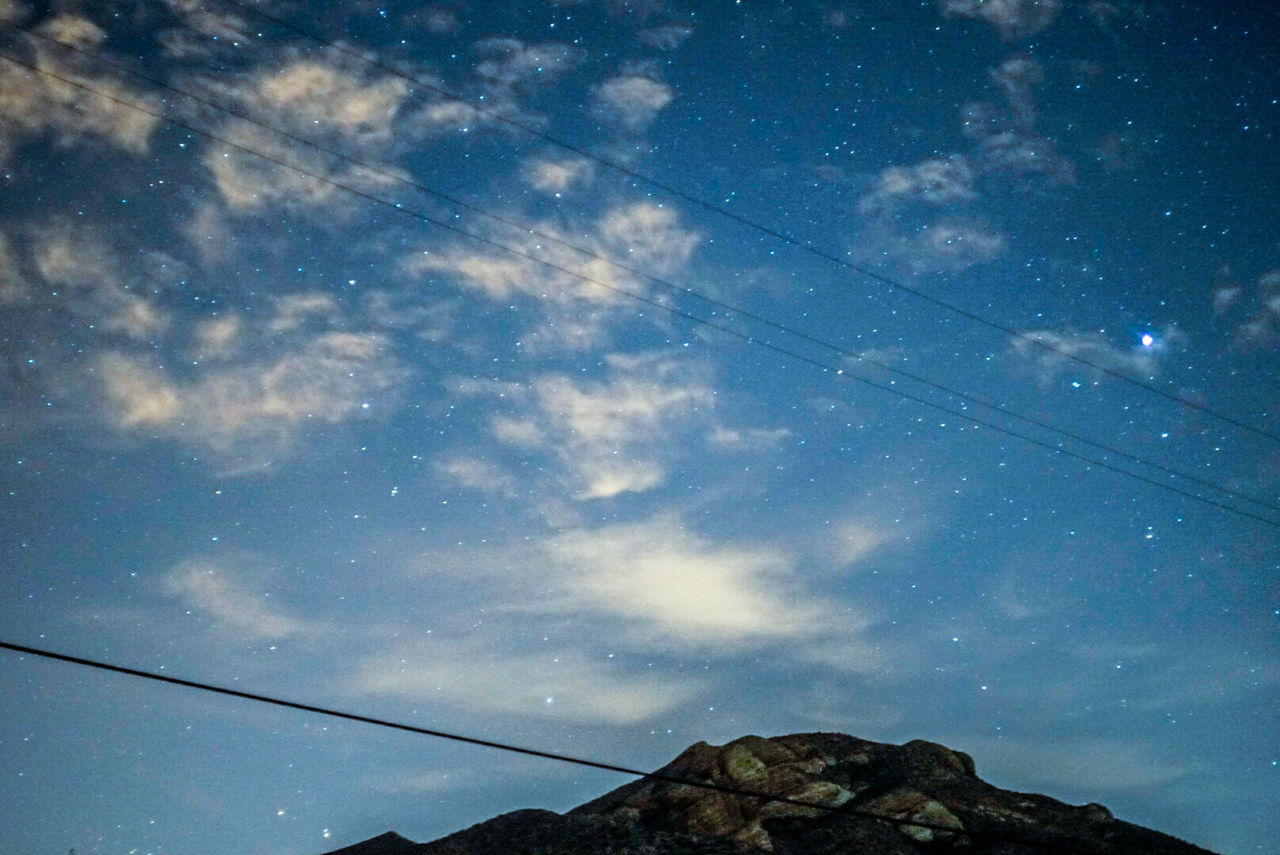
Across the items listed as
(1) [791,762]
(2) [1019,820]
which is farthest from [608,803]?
(2) [1019,820]

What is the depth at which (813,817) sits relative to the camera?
23.2 metres

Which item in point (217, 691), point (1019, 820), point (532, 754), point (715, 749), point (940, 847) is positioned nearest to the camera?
point (217, 691)

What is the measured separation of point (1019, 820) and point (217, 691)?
2614 centimetres

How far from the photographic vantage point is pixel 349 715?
6207 millimetres

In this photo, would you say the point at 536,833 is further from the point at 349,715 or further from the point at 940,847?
the point at 349,715

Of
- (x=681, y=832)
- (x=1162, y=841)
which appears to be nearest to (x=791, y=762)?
(x=681, y=832)

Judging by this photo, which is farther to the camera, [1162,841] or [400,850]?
[400,850]

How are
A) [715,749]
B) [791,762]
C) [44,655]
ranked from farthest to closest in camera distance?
1. [715,749]
2. [791,762]
3. [44,655]

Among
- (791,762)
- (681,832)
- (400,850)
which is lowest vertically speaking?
(400,850)

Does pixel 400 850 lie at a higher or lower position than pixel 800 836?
lower

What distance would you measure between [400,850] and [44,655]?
23.8 meters

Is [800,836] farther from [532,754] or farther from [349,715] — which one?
[349,715]

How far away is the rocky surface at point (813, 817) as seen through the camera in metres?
21.8

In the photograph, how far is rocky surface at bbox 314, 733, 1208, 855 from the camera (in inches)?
860
